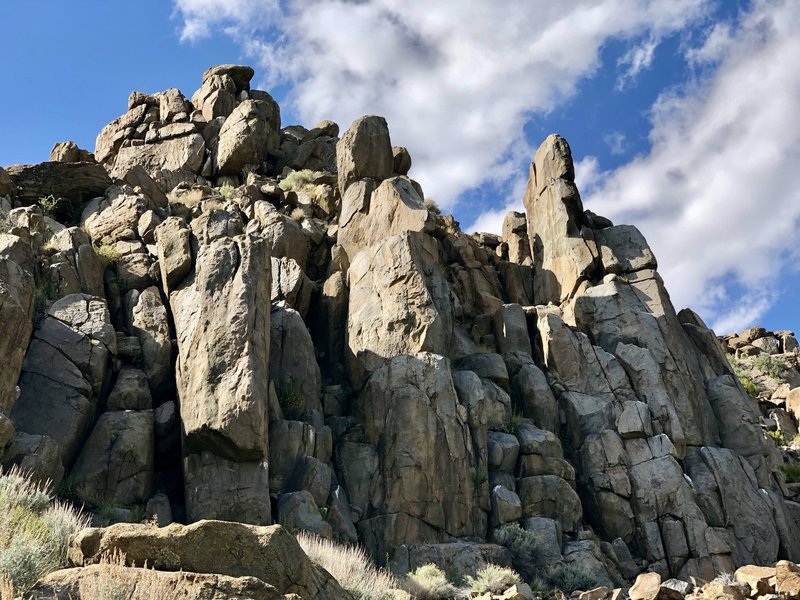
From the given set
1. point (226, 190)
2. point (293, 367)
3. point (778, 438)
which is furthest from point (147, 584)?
point (778, 438)

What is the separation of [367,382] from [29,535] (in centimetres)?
1290

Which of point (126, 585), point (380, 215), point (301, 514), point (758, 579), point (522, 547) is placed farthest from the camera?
point (380, 215)

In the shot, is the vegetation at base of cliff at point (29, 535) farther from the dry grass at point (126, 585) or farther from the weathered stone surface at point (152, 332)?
the weathered stone surface at point (152, 332)

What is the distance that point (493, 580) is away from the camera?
1756 centimetres

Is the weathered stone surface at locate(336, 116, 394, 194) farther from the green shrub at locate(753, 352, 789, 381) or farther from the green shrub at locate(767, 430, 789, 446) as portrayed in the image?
the green shrub at locate(753, 352, 789, 381)

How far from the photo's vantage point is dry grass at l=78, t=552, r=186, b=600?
8.50 m

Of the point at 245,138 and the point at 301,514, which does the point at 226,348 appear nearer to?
Result: the point at 301,514

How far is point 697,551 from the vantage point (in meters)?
23.0

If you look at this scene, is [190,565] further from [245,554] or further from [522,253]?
[522,253]

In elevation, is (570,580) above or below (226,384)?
below

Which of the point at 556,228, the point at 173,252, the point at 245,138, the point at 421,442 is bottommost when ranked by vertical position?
the point at 421,442

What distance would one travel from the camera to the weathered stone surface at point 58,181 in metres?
28.2

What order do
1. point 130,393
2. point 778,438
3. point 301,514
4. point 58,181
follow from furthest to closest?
point 778,438
point 58,181
point 130,393
point 301,514

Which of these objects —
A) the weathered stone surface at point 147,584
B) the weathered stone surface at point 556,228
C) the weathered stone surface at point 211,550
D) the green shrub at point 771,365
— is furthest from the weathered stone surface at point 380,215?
the green shrub at point 771,365
